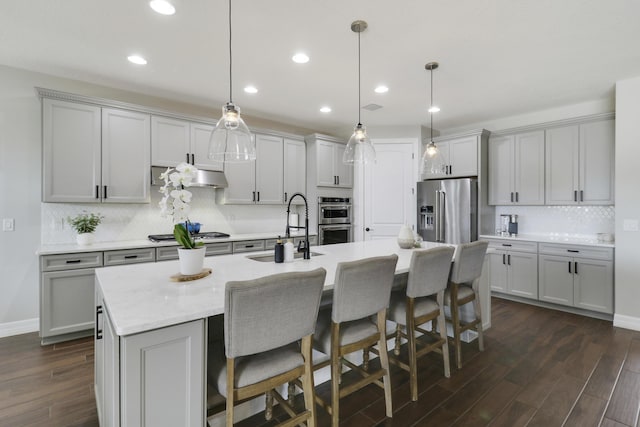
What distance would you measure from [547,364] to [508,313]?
137 cm

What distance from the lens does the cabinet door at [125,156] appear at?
351cm

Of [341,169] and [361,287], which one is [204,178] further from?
[361,287]

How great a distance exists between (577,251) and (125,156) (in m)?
5.53

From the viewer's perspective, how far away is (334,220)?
532 cm

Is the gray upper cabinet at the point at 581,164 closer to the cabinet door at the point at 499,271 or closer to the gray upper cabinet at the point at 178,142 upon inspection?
the cabinet door at the point at 499,271

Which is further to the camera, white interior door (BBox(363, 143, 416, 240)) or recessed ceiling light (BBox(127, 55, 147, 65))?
white interior door (BBox(363, 143, 416, 240))

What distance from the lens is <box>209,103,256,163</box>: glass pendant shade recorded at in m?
2.18

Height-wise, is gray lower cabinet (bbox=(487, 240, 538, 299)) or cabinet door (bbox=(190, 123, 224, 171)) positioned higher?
cabinet door (bbox=(190, 123, 224, 171))

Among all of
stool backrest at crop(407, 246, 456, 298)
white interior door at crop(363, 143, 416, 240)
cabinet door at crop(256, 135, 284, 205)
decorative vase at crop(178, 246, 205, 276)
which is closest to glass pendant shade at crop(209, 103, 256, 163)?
decorative vase at crop(178, 246, 205, 276)

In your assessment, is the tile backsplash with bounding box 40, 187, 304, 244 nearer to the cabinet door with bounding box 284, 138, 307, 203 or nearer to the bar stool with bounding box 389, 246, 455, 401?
the cabinet door with bounding box 284, 138, 307, 203

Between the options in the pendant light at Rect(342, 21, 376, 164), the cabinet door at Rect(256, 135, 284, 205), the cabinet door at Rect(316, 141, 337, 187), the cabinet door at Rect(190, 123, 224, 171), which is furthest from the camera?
the cabinet door at Rect(316, 141, 337, 187)

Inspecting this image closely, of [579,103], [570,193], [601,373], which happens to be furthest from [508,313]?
[579,103]

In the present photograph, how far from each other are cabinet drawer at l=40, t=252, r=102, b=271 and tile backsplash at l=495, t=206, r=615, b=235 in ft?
18.2

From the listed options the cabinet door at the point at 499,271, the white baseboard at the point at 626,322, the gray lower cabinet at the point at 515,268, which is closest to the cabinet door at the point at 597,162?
the gray lower cabinet at the point at 515,268
